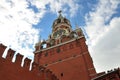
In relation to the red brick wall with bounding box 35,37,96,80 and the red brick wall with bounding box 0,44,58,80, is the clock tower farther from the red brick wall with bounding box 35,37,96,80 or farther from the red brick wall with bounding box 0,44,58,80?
the red brick wall with bounding box 0,44,58,80

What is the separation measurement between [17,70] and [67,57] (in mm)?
9647

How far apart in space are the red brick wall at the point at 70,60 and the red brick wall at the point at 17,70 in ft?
17.4

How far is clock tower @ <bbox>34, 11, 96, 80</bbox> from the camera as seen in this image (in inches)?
751

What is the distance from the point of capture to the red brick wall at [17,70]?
11.7 metres

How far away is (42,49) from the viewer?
24.2 m

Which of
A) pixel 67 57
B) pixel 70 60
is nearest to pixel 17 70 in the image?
pixel 70 60

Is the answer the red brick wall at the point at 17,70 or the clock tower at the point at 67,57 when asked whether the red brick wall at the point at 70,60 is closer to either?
the clock tower at the point at 67,57

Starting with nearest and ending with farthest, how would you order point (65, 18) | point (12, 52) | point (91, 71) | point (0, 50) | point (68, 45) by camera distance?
point (0, 50) → point (12, 52) → point (91, 71) → point (68, 45) → point (65, 18)

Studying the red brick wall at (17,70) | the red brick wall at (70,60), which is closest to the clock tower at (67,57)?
the red brick wall at (70,60)

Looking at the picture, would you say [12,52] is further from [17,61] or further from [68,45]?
[68,45]

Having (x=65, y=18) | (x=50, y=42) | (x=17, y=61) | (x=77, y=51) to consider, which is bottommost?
(x=17, y=61)

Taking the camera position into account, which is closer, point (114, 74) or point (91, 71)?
point (114, 74)

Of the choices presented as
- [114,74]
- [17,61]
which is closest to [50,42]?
[17,61]

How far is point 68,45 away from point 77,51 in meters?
1.90
